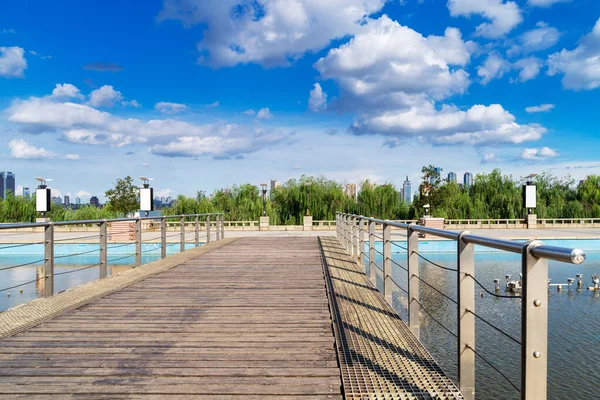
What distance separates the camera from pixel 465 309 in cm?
228

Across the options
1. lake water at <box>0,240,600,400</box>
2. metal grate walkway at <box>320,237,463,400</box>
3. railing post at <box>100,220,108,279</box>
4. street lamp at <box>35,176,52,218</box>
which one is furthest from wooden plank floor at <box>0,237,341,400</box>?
street lamp at <box>35,176,52,218</box>

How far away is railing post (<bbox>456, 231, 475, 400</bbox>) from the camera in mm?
2252

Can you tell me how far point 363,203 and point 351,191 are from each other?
2.37 m

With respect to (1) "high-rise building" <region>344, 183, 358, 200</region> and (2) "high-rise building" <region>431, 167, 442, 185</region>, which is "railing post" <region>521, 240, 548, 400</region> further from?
(1) "high-rise building" <region>344, 183, 358, 200</region>

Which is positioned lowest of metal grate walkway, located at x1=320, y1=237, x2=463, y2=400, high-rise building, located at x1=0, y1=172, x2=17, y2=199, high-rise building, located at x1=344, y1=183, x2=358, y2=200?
metal grate walkway, located at x1=320, y1=237, x2=463, y2=400

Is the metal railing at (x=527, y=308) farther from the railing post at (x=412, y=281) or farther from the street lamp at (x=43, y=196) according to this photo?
the street lamp at (x=43, y=196)

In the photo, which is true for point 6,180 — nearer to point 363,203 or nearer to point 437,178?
point 363,203

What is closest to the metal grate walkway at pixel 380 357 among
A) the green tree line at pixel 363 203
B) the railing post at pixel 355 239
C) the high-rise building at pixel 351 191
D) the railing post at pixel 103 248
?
the railing post at pixel 355 239

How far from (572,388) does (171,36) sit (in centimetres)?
2328

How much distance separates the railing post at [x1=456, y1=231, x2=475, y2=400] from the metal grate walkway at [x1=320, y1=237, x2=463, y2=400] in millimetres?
104

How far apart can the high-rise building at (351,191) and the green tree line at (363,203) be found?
47 cm

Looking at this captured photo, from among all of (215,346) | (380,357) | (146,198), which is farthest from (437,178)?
(215,346)

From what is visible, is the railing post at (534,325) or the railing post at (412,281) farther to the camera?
the railing post at (412,281)

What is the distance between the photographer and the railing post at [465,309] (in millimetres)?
2252
